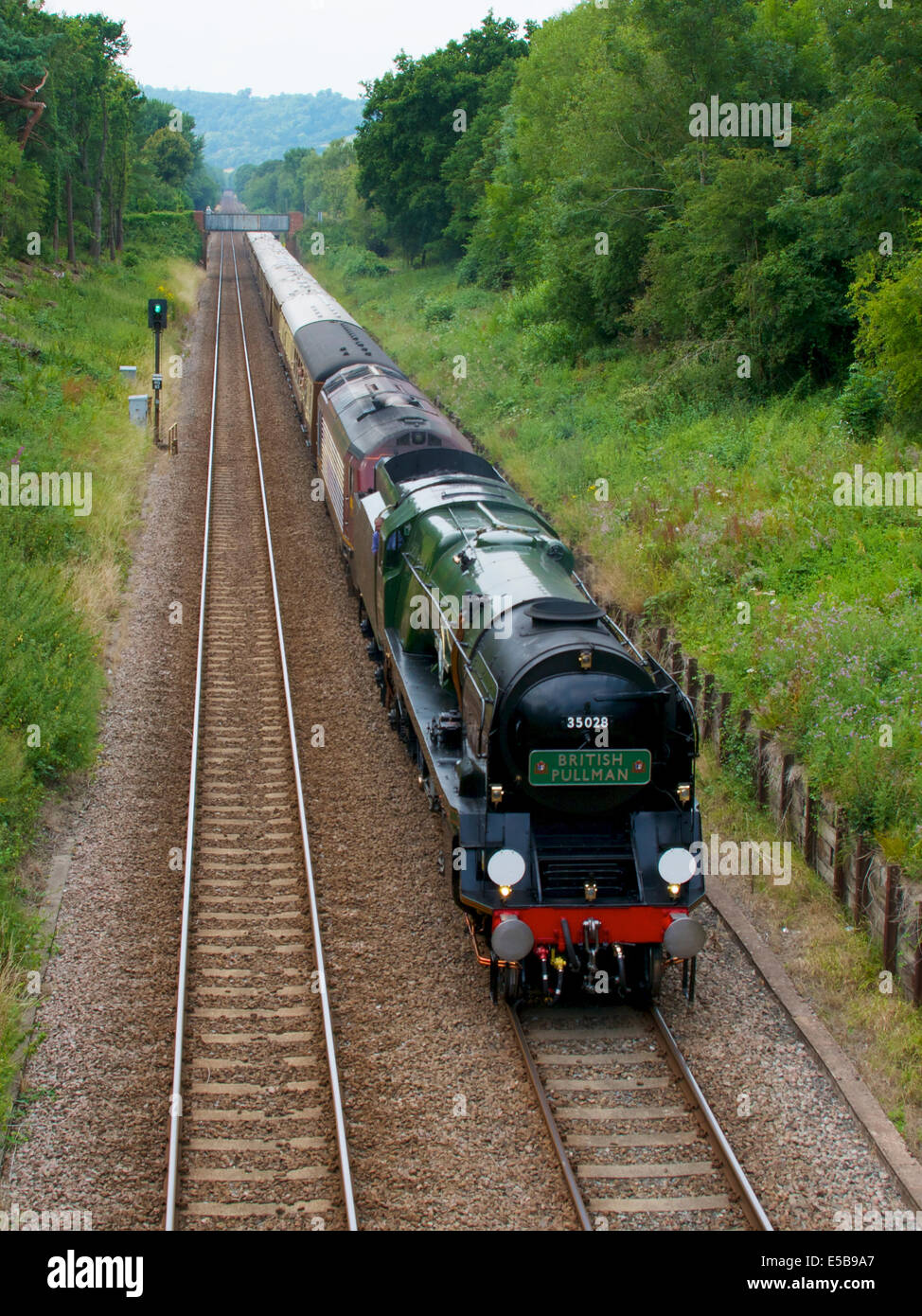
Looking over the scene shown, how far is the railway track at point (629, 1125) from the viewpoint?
7516mm

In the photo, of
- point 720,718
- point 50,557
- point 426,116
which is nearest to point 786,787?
point 720,718

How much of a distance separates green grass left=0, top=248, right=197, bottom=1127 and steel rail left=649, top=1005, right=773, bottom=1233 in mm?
5048

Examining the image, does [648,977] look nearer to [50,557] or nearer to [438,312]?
[50,557]

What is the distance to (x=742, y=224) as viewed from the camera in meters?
21.8

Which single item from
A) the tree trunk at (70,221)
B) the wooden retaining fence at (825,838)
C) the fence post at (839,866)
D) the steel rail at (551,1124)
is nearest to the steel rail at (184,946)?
the steel rail at (551,1124)

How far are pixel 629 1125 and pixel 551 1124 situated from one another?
64 cm

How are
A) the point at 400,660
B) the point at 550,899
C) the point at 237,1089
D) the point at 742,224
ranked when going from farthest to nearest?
1. the point at 742,224
2. the point at 400,660
3. the point at 550,899
4. the point at 237,1089

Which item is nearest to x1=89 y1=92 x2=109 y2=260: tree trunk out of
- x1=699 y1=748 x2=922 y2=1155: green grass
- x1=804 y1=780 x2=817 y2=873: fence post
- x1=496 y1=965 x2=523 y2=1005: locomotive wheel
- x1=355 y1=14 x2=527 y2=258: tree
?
x1=355 y1=14 x2=527 y2=258: tree

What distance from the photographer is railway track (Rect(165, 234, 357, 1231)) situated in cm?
764

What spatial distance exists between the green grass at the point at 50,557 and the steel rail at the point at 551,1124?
388 centimetres

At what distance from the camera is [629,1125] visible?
8.33 metres

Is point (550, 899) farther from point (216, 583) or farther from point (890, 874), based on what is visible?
point (216, 583)
